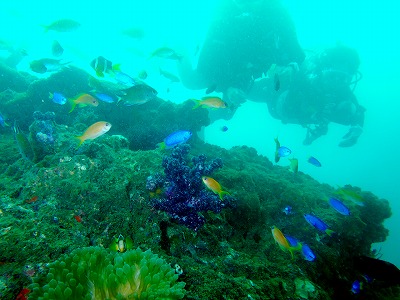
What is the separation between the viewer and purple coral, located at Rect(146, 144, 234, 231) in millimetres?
3488

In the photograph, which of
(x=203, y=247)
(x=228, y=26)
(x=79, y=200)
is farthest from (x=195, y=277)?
(x=228, y=26)

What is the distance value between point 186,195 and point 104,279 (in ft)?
6.30

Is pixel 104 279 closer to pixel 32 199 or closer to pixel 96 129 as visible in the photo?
pixel 32 199

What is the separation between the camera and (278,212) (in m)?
5.89

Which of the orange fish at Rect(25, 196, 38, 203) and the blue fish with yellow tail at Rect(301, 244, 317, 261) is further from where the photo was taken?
the blue fish with yellow tail at Rect(301, 244, 317, 261)

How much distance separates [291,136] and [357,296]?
147532mm

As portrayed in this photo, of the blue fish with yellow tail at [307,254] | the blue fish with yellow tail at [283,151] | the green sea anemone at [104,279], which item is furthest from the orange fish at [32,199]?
the blue fish with yellow tail at [283,151]

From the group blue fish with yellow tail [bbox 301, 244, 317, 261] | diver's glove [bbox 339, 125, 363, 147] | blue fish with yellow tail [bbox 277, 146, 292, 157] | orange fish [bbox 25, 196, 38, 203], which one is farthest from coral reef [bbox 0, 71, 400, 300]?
diver's glove [bbox 339, 125, 363, 147]

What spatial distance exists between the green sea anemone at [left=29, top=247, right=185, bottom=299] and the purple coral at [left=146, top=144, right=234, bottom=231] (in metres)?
1.28

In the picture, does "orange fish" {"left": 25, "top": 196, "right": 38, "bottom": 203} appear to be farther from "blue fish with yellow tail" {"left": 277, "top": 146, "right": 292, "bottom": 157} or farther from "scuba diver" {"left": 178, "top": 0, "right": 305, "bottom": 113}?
"scuba diver" {"left": 178, "top": 0, "right": 305, "bottom": 113}

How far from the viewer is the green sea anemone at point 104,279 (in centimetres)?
177

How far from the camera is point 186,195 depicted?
3.78 metres

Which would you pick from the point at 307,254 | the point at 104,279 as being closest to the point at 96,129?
the point at 104,279

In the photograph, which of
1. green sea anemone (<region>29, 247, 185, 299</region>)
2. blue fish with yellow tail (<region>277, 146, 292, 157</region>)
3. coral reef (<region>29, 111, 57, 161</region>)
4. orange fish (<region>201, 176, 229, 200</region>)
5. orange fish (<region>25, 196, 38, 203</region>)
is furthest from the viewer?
blue fish with yellow tail (<region>277, 146, 292, 157</region>)
